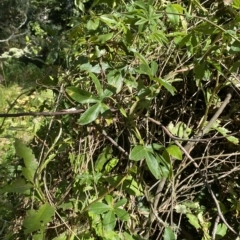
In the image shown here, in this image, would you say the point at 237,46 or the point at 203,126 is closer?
the point at 237,46

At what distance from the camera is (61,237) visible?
4.33ft

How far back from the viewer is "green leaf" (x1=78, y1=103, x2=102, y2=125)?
115cm

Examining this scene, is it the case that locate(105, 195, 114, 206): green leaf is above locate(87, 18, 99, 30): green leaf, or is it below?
below

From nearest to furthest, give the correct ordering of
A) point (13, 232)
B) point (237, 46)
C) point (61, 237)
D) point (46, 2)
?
point (237, 46), point (61, 237), point (13, 232), point (46, 2)

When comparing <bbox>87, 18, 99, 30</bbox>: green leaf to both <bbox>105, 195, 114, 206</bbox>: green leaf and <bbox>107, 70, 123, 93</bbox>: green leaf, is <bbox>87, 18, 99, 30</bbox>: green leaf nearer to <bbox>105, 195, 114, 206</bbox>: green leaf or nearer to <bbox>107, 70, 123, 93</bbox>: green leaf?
<bbox>107, 70, 123, 93</bbox>: green leaf

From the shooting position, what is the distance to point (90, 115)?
1154 mm

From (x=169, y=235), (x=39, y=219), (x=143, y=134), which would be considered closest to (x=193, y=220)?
(x=169, y=235)

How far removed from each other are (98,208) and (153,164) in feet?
0.63

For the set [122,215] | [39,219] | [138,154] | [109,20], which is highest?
[109,20]

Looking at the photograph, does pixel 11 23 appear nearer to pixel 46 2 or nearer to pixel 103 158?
pixel 46 2

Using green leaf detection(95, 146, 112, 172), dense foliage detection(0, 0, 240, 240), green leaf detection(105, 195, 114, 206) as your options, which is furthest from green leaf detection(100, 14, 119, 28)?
green leaf detection(105, 195, 114, 206)

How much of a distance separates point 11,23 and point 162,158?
370 inches

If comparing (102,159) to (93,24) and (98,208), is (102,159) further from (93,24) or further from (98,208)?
(93,24)

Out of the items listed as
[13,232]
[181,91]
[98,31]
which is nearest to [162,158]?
[181,91]
